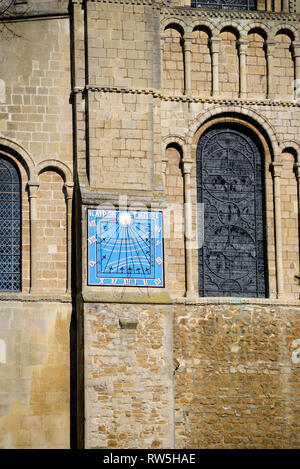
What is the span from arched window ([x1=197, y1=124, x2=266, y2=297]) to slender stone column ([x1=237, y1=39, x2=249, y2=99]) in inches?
26.4

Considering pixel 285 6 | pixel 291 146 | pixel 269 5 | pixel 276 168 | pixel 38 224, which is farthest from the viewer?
pixel 269 5

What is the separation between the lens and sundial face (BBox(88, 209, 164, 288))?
2222cm

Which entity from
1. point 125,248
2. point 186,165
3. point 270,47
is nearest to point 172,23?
point 270,47

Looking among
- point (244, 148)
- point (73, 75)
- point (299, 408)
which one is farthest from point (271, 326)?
point (73, 75)

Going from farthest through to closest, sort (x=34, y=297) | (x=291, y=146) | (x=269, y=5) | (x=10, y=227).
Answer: (x=269, y=5)
(x=291, y=146)
(x=10, y=227)
(x=34, y=297)

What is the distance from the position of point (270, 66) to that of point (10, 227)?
18.7 feet

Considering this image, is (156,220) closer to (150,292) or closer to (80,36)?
(150,292)

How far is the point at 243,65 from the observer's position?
24.1 metres

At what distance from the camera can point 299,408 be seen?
22578 mm

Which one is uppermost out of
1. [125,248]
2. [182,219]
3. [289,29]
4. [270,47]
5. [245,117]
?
[289,29]

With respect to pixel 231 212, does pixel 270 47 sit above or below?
above

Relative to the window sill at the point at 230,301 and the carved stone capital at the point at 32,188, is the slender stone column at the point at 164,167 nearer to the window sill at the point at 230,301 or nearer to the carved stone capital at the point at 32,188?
the window sill at the point at 230,301

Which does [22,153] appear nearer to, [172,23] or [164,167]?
[164,167]

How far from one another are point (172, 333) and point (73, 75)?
504cm
